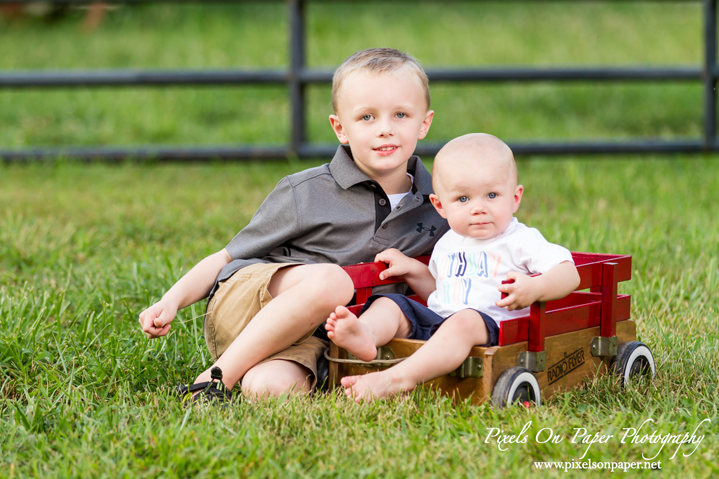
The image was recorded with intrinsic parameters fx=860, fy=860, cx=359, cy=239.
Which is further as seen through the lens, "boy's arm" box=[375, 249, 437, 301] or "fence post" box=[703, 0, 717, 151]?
"fence post" box=[703, 0, 717, 151]

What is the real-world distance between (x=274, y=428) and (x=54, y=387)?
0.69 meters

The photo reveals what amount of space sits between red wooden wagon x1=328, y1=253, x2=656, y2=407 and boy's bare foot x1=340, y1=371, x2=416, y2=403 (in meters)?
0.08

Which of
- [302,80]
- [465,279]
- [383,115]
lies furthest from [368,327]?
[302,80]

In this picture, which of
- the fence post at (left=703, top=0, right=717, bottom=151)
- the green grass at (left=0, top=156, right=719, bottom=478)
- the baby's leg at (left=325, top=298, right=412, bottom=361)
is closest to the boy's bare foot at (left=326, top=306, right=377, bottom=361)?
the baby's leg at (left=325, top=298, right=412, bottom=361)

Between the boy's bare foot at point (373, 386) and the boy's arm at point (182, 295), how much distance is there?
56 centimetres

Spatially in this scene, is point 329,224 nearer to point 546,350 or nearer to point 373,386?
point 373,386

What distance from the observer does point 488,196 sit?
233 centimetres

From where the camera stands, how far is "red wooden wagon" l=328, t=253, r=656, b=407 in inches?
82.9

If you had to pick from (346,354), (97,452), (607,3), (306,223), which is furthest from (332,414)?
(607,3)

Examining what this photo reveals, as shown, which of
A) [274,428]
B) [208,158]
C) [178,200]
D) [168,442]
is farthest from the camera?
[208,158]

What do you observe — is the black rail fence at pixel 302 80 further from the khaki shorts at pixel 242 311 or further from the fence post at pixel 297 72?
the khaki shorts at pixel 242 311

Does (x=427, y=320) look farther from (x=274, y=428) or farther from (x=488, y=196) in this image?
(x=274, y=428)

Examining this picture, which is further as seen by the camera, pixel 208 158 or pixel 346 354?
pixel 208 158

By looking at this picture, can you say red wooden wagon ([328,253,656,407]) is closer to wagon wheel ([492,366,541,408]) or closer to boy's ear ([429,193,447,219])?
wagon wheel ([492,366,541,408])
